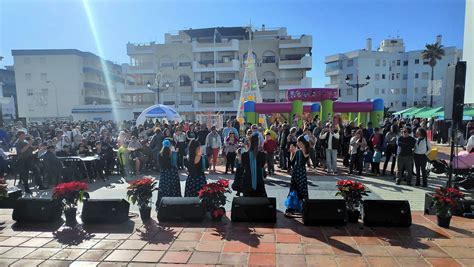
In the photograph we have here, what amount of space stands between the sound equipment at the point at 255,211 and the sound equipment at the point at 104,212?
2.09 meters

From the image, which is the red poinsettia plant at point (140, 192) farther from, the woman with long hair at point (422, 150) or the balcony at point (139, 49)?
the balcony at point (139, 49)

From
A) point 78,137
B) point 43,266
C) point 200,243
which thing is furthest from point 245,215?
point 78,137

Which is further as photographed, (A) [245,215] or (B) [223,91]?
(B) [223,91]

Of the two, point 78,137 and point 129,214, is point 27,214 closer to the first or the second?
point 129,214

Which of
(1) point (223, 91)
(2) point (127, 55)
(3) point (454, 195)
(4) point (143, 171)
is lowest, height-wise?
(4) point (143, 171)

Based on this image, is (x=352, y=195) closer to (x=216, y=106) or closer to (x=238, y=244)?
(x=238, y=244)

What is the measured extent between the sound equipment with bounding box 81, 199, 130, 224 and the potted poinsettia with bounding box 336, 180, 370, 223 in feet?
13.2

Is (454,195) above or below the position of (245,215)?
above

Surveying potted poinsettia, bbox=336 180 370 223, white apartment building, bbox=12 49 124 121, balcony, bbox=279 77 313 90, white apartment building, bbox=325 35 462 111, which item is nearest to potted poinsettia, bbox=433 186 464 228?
potted poinsettia, bbox=336 180 370 223

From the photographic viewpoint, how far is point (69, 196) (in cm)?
554

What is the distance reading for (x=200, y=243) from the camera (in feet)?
15.5

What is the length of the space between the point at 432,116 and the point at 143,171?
22614 mm

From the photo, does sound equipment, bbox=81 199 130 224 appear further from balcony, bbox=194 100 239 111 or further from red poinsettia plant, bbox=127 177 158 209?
balcony, bbox=194 100 239 111

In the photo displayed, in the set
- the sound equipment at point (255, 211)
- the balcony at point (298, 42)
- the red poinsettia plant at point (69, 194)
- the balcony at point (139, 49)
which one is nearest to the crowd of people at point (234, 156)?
the sound equipment at point (255, 211)
